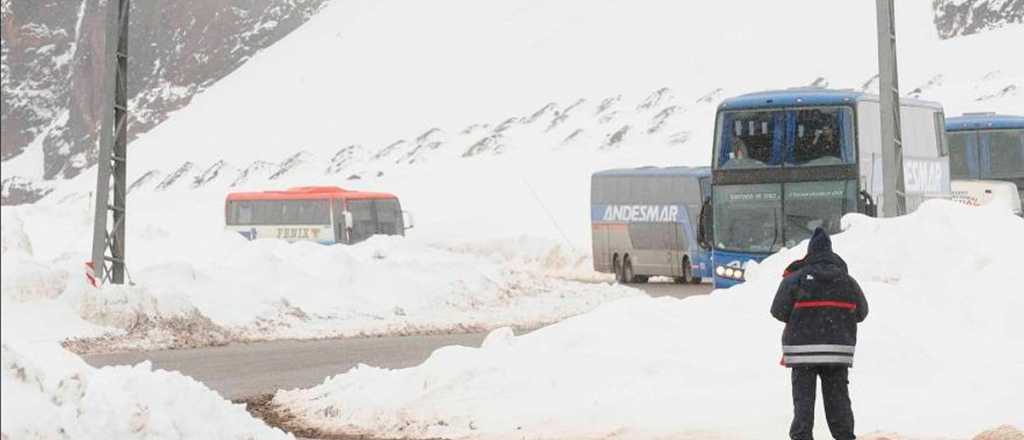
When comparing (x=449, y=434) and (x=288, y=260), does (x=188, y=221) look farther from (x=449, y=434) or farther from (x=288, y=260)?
(x=449, y=434)

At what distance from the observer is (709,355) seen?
16484mm

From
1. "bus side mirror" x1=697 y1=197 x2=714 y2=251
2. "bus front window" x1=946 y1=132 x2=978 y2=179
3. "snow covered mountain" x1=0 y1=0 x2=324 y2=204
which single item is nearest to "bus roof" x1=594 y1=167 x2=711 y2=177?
"bus front window" x1=946 y1=132 x2=978 y2=179

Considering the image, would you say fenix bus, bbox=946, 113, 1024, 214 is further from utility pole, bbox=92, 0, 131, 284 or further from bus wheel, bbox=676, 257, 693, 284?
utility pole, bbox=92, 0, 131, 284

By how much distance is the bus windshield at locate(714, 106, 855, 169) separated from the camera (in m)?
29.7

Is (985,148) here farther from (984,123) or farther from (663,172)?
(663,172)

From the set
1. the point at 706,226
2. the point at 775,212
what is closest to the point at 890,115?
the point at 775,212

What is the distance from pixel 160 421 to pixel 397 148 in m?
95.3

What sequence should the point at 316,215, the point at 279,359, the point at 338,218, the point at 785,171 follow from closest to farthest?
the point at 279,359, the point at 785,171, the point at 338,218, the point at 316,215

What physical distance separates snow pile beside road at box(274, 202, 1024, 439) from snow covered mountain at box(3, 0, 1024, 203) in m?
52.0

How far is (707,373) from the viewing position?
51.6 feet

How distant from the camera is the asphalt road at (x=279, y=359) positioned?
66.3ft

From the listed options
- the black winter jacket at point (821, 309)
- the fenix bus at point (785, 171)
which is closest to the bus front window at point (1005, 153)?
the fenix bus at point (785, 171)

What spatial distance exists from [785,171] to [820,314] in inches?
718

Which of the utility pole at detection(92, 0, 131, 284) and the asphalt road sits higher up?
the utility pole at detection(92, 0, 131, 284)
